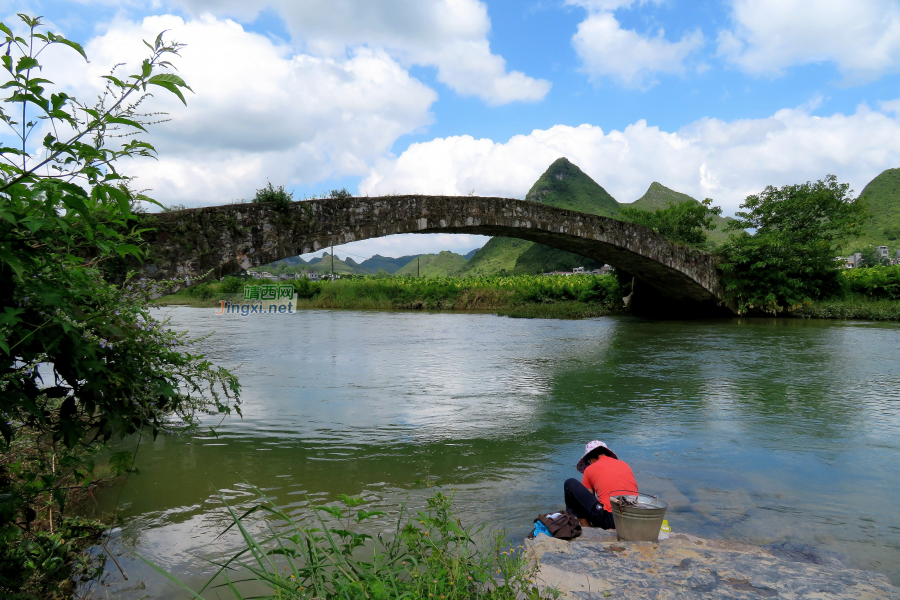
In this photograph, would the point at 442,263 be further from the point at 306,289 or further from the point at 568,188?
the point at 306,289

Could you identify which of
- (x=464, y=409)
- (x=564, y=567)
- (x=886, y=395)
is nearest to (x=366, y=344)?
(x=464, y=409)

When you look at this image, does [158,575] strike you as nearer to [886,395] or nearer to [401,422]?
[401,422]

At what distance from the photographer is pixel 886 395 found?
7297 mm

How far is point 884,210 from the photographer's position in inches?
2557

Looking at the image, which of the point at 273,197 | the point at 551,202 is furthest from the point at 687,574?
the point at 551,202

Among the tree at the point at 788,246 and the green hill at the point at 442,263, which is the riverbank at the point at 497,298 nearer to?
the tree at the point at 788,246

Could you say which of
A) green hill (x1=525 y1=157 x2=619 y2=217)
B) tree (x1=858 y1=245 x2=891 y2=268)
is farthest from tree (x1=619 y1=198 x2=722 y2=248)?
green hill (x1=525 y1=157 x2=619 y2=217)

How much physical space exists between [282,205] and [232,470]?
5700 millimetres

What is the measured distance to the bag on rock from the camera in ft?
10.5

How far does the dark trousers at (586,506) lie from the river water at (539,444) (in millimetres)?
291

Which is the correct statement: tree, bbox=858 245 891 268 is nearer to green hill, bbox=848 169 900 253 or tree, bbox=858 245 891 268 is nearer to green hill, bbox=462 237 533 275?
green hill, bbox=848 169 900 253

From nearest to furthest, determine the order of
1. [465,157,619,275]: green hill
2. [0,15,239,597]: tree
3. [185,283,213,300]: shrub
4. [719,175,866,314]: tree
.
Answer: [0,15,239,597]: tree → [719,175,866,314]: tree → [185,283,213,300]: shrub → [465,157,619,275]: green hill

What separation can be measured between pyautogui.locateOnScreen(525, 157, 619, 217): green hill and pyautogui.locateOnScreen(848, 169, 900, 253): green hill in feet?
112

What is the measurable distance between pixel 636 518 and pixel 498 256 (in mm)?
90432
